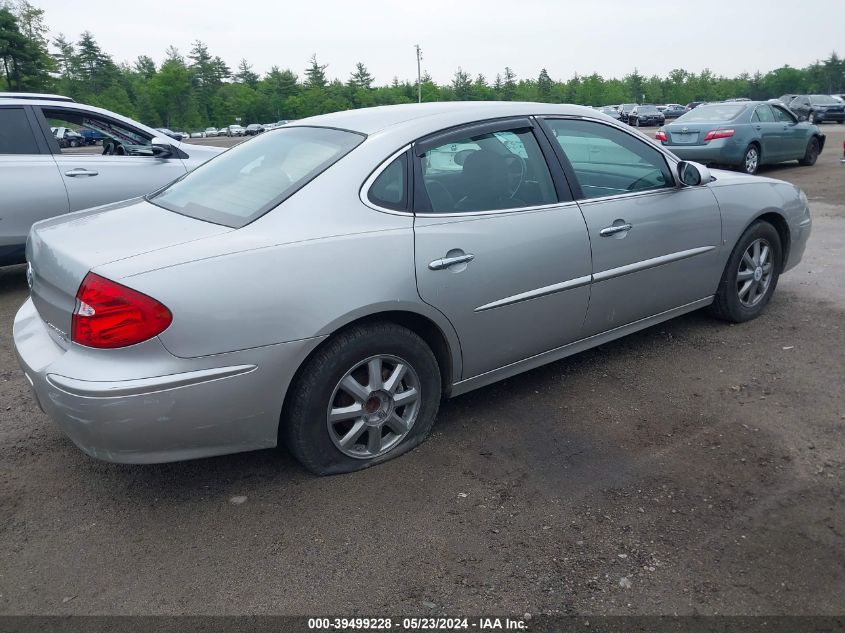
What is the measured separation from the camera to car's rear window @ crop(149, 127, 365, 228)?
123 inches

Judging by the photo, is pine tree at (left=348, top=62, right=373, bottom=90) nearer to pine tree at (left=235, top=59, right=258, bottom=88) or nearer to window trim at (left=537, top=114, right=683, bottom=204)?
pine tree at (left=235, top=59, right=258, bottom=88)

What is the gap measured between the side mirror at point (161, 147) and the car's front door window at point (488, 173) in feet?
14.7

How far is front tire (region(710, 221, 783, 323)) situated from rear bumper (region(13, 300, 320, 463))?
126 inches

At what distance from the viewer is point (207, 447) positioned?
2803mm

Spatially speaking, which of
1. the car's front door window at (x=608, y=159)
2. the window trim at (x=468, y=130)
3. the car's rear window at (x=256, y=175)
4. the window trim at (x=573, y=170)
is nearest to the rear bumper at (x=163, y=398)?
the car's rear window at (x=256, y=175)

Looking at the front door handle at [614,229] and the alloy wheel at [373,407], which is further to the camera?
the front door handle at [614,229]

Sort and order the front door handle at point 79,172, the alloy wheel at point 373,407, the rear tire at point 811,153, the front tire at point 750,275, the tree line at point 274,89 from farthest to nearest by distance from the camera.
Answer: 1. the tree line at point 274,89
2. the rear tire at point 811,153
3. the front door handle at point 79,172
4. the front tire at point 750,275
5. the alloy wheel at point 373,407

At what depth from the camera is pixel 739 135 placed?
42.9ft

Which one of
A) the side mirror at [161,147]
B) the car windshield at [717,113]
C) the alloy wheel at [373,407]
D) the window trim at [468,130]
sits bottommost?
the car windshield at [717,113]

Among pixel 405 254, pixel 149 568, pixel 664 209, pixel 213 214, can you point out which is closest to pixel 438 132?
pixel 405 254

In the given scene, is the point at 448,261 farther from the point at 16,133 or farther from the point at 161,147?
the point at 16,133

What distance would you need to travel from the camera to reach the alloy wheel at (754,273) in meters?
4.87

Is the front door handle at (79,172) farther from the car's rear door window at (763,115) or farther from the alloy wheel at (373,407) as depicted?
the car's rear door window at (763,115)

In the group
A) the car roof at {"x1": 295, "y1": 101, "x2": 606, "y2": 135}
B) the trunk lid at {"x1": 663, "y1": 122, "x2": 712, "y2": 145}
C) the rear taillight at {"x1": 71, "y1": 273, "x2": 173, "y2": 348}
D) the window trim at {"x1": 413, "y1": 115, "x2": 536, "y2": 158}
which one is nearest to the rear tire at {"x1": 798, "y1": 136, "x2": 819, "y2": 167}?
the trunk lid at {"x1": 663, "y1": 122, "x2": 712, "y2": 145}
